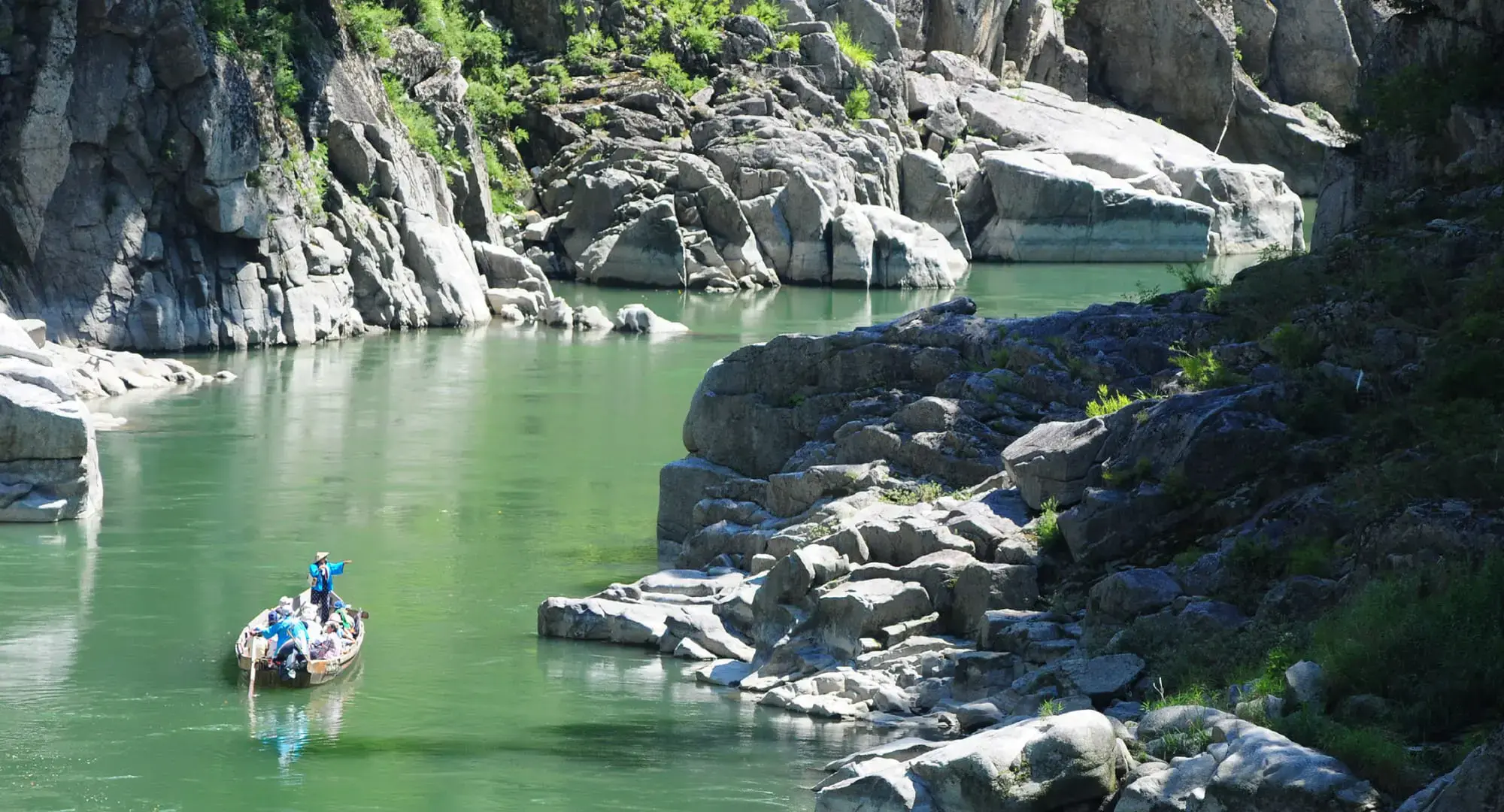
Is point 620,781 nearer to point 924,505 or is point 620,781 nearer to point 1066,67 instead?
point 924,505

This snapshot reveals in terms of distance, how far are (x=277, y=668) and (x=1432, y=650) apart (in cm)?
1297

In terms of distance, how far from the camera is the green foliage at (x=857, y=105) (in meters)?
75.6

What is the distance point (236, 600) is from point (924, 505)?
379 inches

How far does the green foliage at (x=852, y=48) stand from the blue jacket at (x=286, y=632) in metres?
57.4

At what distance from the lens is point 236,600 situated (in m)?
25.1

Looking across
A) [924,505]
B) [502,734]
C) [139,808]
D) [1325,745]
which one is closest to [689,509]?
[924,505]

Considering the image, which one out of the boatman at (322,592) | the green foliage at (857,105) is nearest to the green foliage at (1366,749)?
the boatman at (322,592)

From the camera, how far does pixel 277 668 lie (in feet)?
69.6

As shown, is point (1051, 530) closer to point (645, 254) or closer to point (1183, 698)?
point (1183, 698)

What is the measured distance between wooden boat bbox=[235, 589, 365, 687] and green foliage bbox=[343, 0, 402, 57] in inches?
1559

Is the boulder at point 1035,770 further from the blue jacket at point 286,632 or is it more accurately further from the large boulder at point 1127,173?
the large boulder at point 1127,173

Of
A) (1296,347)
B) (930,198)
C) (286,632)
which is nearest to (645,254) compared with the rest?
(930,198)

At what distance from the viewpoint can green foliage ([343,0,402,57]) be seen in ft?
193

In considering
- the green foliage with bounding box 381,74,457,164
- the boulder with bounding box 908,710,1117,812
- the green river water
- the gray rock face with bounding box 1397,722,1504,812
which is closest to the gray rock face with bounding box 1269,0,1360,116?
the green foliage with bounding box 381,74,457,164
